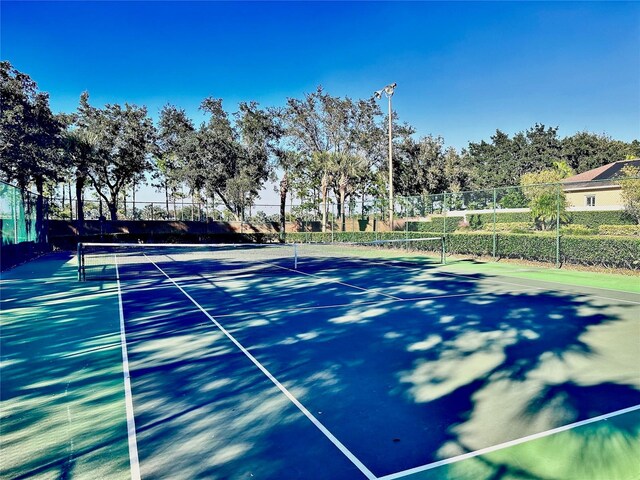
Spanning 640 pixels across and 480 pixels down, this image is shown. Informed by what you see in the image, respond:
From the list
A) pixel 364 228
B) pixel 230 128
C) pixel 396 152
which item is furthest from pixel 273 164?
pixel 396 152

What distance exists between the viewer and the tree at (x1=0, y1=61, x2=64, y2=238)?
66.7 feet

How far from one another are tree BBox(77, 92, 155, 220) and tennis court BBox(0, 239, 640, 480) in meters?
24.4

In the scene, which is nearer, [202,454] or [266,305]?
[202,454]

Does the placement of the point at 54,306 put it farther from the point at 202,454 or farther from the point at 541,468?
the point at 541,468

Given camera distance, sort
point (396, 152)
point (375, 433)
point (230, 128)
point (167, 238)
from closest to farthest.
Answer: point (375, 433) < point (167, 238) < point (230, 128) < point (396, 152)

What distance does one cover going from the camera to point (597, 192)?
2492 centimetres

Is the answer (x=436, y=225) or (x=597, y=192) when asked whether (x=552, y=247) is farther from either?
(x=597, y=192)

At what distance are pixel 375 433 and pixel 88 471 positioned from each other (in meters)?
2.28

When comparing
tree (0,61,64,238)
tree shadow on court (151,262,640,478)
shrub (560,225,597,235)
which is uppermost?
tree (0,61,64,238)

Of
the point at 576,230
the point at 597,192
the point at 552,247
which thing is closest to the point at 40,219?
the point at 552,247

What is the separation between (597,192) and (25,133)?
32365mm

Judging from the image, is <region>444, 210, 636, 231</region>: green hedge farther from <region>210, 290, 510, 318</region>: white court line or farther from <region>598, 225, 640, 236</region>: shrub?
<region>210, 290, 510, 318</region>: white court line

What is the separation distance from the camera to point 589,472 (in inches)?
119

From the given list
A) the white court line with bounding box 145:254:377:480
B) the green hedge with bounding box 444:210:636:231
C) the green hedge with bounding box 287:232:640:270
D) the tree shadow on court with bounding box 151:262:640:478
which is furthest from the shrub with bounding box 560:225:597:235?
the white court line with bounding box 145:254:377:480
